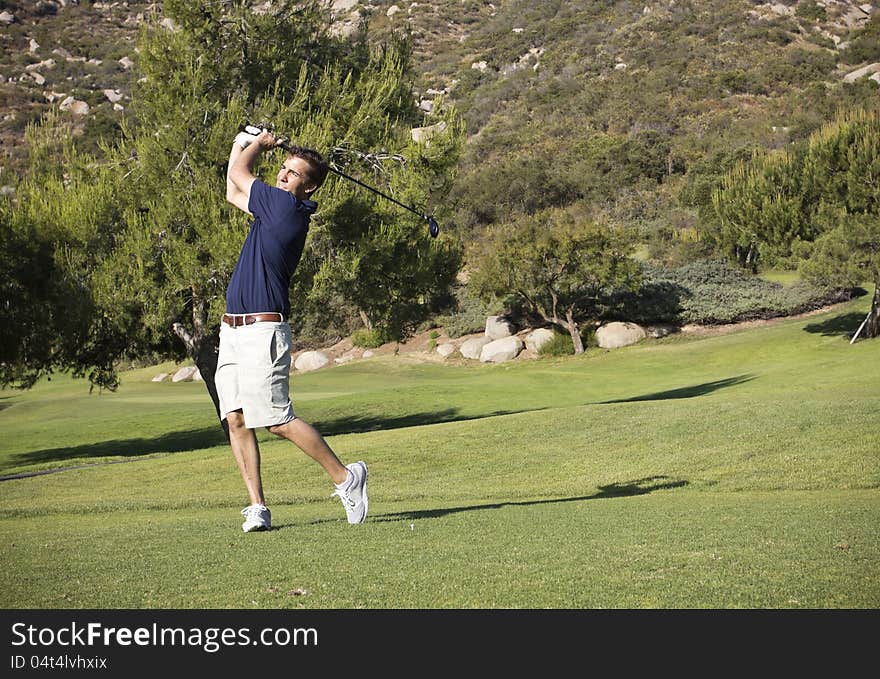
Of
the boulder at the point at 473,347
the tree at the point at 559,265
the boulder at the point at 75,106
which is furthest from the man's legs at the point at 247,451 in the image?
the boulder at the point at 75,106

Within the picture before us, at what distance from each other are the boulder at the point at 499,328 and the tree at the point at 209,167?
2264 cm

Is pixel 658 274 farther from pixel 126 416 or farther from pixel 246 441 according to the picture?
pixel 246 441

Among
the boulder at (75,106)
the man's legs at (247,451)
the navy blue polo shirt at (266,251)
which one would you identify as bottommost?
the boulder at (75,106)

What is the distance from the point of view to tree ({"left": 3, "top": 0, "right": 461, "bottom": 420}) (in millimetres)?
20266

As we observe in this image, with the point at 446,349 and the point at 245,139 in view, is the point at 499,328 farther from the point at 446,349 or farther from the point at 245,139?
the point at 245,139

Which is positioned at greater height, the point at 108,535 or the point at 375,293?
the point at 108,535

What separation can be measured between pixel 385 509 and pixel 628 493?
163 inches

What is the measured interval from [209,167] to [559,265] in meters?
24.4

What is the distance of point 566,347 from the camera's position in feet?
143

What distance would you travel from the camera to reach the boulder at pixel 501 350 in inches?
1741

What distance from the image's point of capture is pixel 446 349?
47.0 m

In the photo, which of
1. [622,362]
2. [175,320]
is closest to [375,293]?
[175,320]

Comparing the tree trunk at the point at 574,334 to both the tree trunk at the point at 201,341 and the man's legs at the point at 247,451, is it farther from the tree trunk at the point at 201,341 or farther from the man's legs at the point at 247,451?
the man's legs at the point at 247,451

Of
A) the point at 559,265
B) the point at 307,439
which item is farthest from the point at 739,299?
the point at 307,439
